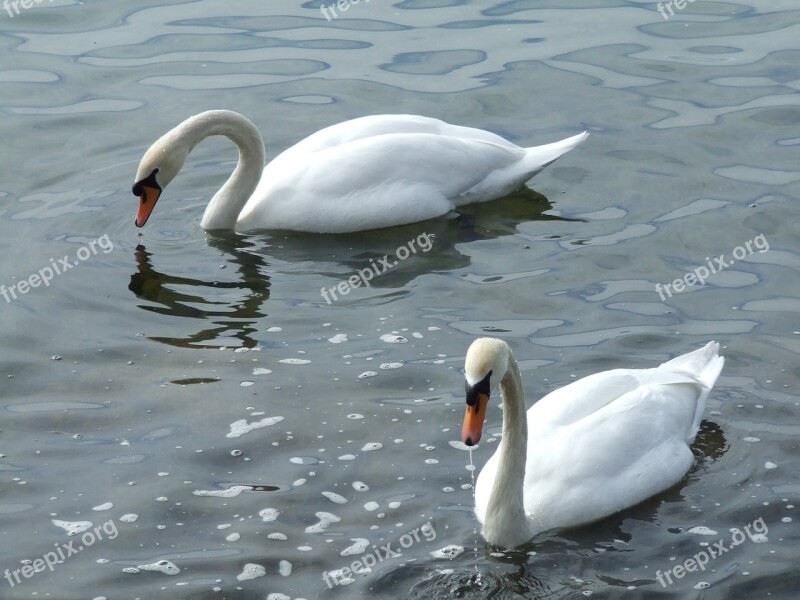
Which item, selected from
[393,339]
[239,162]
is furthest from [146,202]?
[393,339]

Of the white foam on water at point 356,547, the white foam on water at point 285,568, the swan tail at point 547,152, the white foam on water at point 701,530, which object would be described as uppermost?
the swan tail at point 547,152

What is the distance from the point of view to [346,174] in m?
10.9

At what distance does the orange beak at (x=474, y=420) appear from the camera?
6617mm

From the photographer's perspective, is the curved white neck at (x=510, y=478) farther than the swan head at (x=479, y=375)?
Yes

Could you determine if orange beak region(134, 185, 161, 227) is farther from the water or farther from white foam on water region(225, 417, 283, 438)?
white foam on water region(225, 417, 283, 438)

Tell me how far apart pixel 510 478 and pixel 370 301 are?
10.3 ft

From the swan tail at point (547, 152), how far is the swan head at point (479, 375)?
16.2 feet

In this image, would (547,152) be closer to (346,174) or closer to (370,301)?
(346,174)

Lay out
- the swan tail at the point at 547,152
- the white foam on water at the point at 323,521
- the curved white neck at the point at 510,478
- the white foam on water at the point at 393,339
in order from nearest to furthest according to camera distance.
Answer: the curved white neck at the point at 510,478 < the white foam on water at the point at 323,521 < the white foam on water at the point at 393,339 < the swan tail at the point at 547,152

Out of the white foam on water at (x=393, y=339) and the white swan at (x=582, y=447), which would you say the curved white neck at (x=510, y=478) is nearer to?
the white swan at (x=582, y=447)

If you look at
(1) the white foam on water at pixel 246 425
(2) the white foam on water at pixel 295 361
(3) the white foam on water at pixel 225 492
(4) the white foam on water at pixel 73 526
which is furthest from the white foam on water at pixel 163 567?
(2) the white foam on water at pixel 295 361

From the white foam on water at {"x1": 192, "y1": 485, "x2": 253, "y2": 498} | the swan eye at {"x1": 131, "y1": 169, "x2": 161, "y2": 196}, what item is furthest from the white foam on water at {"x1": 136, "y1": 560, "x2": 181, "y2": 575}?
the swan eye at {"x1": 131, "y1": 169, "x2": 161, "y2": 196}

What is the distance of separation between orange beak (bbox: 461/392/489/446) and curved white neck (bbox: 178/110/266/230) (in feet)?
15.7

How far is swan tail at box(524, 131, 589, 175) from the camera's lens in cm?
1141
